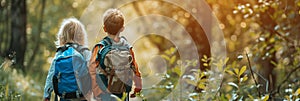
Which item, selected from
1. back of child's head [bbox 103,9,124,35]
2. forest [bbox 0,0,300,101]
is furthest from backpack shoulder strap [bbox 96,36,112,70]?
forest [bbox 0,0,300,101]

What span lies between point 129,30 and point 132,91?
34.3 feet

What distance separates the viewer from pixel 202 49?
12781 mm

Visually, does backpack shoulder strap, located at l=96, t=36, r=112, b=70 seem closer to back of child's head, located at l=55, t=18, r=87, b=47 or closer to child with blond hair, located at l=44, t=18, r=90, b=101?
child with blond hair, located at l=44, t=18, r=90, b=101

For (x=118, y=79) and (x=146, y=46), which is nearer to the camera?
(x=118, y=79)

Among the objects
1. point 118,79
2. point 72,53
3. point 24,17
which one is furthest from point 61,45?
point 24,17

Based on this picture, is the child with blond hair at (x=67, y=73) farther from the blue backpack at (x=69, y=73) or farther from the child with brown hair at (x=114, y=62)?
the child with brown hair at (x=114, y=62)

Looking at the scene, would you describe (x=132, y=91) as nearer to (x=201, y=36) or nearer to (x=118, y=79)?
(x=118, y=79)

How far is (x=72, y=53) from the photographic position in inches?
239

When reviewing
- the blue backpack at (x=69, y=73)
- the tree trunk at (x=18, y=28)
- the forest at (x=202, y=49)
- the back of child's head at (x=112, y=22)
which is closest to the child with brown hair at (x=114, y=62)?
the back of child's head at (x=112, y=22)

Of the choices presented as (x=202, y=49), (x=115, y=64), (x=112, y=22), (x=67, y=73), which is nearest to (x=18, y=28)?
(x=202, y=49)

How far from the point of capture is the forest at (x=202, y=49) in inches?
282

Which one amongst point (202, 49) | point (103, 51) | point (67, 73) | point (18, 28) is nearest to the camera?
point (103, 51)

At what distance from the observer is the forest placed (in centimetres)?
717

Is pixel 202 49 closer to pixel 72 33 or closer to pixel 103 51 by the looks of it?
pixel 72 33
